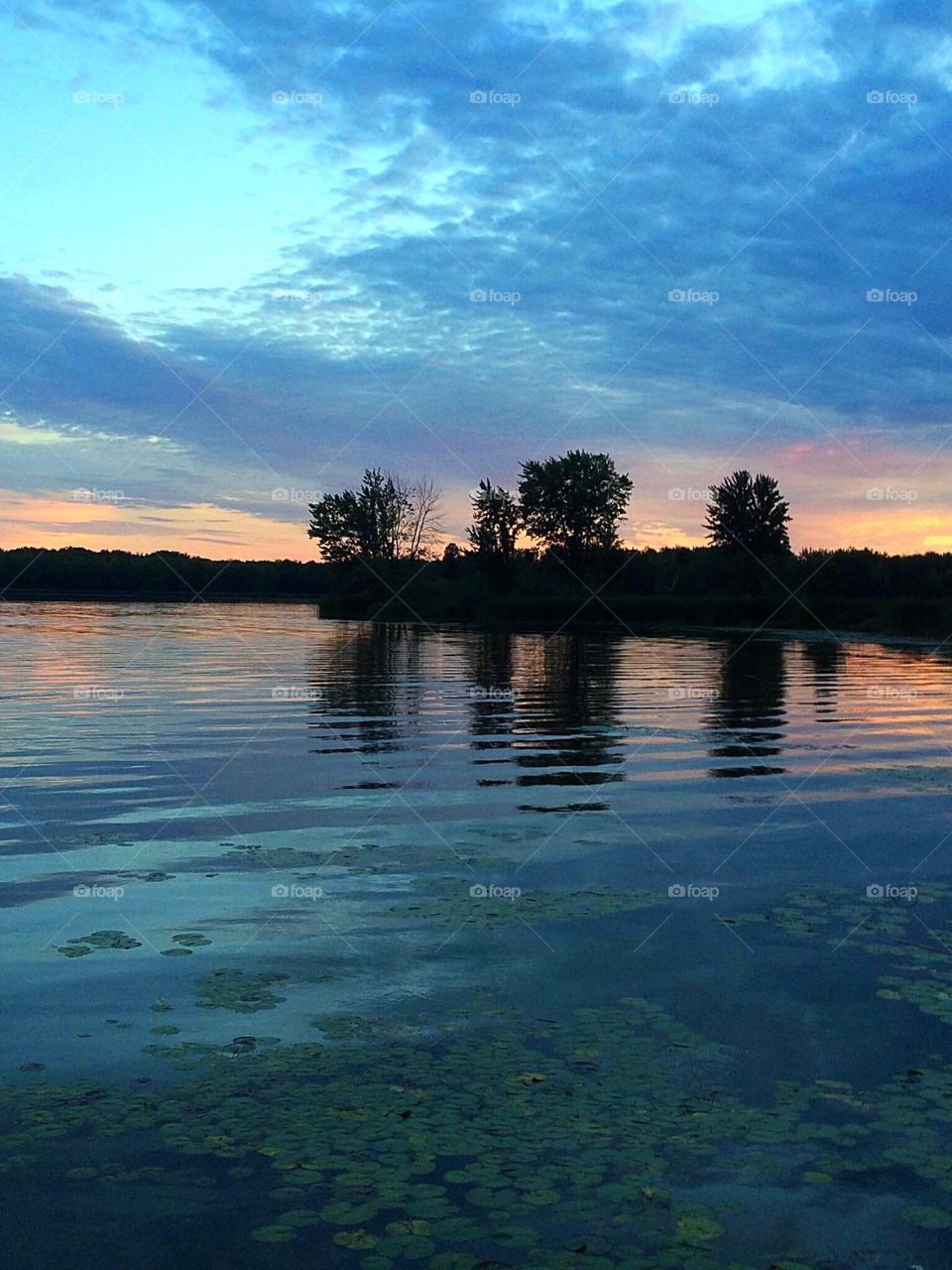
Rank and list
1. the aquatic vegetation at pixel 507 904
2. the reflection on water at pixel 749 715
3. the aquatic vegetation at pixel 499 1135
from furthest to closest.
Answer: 1. the reflection on water at pixel 749 715
2. the aquatic vegetation at pixel 507 904
3. the aquatic vegetation at pixel 499 1135

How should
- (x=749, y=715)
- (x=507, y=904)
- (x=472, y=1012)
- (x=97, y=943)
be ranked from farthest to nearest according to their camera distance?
(x=749, y=715) < (x=507, y=904) < (x=97, y=943) < (x=472, y=1012)

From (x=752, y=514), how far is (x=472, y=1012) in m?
119

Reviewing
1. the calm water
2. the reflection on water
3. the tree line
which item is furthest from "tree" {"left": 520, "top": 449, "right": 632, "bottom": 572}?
the calm water

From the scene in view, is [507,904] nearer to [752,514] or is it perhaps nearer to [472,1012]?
[472,1012]

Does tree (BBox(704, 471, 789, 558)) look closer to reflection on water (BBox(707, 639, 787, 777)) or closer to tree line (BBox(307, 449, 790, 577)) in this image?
tree line (BBox(307, 449, 790, 577))

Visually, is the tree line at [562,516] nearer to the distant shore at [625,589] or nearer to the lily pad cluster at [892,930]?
the distant shore at [625,589]

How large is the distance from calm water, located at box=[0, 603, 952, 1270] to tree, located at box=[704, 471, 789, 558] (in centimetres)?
10490

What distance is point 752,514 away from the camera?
122312 mm

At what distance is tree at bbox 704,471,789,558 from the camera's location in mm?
120812

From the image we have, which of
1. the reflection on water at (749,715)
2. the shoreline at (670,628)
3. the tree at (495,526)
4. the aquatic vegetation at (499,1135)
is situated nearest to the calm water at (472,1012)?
the aquatic vegetation at (499,1135)

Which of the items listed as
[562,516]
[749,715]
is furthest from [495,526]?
[749,715]

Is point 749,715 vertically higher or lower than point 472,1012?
higher

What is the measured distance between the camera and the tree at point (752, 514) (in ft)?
396

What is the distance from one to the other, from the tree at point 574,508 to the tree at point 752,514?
1064cm
